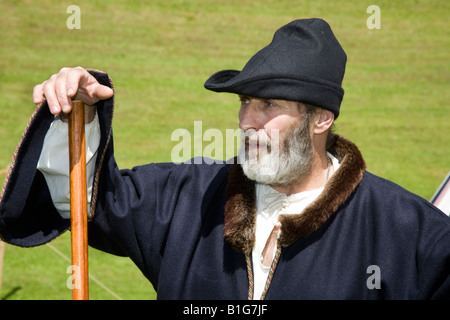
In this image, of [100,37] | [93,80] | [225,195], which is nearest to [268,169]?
[225,195]

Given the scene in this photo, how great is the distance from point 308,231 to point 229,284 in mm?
434

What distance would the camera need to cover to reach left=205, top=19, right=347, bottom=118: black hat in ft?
10.9

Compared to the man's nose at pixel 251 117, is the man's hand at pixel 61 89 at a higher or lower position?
higher

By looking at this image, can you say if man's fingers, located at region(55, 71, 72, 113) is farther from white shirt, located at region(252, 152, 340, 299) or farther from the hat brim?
white shirt, located at region(252, 152, 340, 299)

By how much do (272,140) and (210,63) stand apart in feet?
26.4

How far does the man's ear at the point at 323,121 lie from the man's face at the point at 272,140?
9 cm

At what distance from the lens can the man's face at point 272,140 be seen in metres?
3.42

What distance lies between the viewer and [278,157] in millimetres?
3441

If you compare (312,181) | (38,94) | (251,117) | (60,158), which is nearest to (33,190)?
(60,158)

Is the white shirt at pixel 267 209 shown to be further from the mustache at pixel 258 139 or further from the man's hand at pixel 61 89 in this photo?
the man's hand at pixel 61 89

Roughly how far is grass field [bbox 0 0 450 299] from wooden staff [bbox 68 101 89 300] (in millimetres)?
5909

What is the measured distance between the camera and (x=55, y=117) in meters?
3.42
